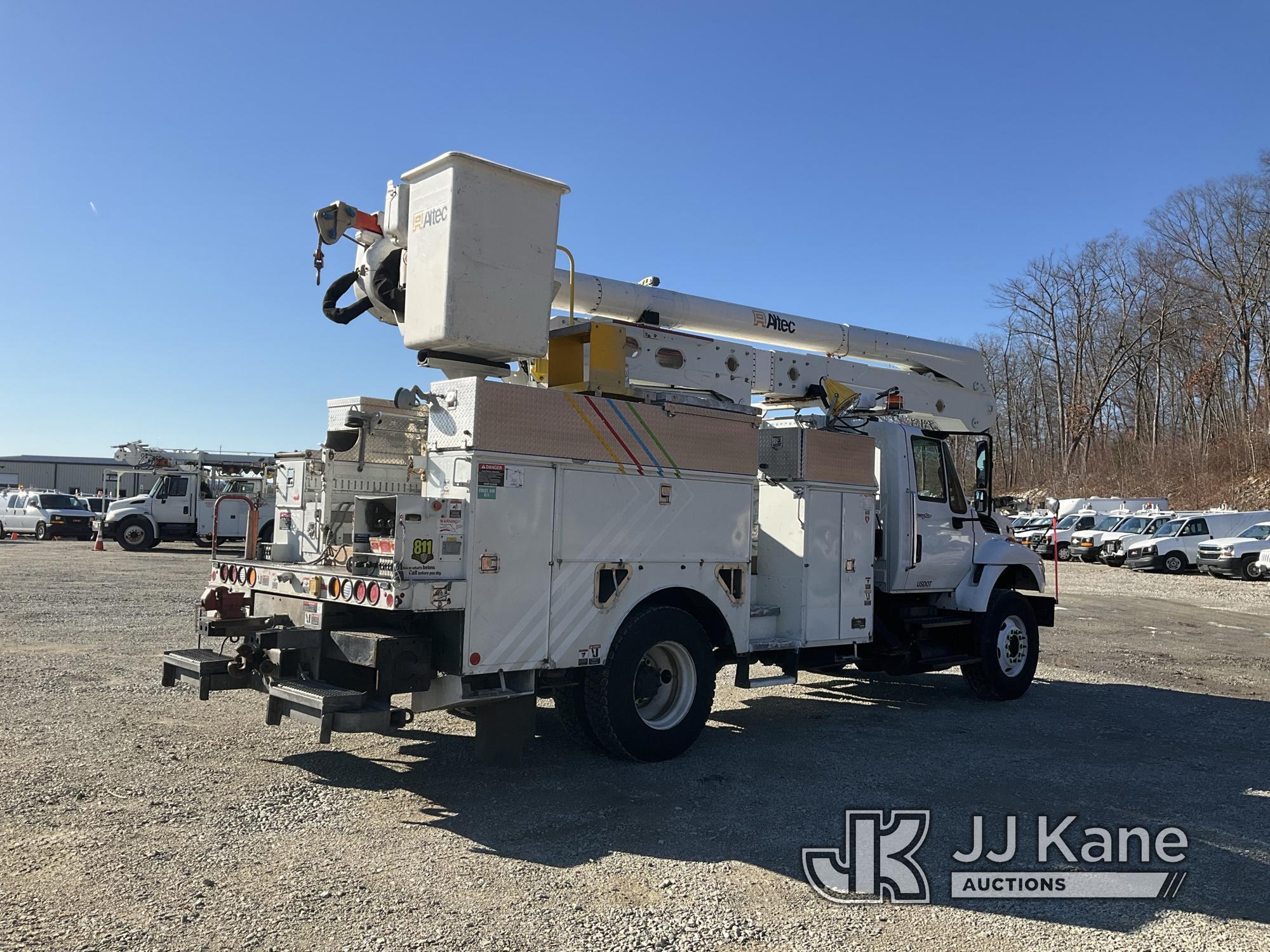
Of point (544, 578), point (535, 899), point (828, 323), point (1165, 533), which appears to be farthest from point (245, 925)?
point (1165, 533)

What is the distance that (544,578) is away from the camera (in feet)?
20.2

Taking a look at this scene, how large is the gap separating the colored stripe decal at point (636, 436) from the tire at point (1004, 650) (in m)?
4.61

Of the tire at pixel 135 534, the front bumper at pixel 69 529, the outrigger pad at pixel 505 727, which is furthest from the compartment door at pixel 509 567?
the front bumper at pixel 69 529

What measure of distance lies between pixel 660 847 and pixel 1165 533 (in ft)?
102

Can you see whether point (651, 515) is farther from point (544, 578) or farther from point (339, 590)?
point (339, 590)

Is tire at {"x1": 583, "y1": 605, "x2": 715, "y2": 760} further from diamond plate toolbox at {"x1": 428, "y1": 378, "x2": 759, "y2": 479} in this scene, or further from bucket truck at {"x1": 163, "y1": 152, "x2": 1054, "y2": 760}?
diamond plate toolbox at {"x1": 428, "y1": 378, "x2": 759, "y2": 479}

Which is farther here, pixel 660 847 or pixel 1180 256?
pixel 1180 256

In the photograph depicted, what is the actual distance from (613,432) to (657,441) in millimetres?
420

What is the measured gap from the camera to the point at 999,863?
204 inches

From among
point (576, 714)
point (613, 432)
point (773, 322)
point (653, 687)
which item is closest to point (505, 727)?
point (576, 714)

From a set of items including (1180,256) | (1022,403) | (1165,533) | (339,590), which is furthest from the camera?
(1022,403)

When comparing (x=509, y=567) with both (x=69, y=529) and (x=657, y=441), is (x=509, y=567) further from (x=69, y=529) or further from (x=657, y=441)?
(x=69, y=529)

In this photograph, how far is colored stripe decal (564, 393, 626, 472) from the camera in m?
6.36

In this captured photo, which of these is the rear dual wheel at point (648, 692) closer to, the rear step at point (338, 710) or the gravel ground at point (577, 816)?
the gravel ground at point (577, 816)
